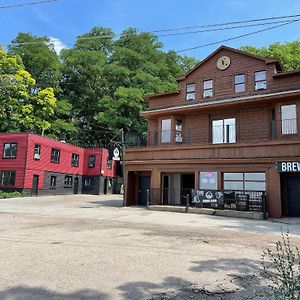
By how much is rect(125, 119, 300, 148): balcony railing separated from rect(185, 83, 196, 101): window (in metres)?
2.52

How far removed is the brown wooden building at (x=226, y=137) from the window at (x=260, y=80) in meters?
0.07

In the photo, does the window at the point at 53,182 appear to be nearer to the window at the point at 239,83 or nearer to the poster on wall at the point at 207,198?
the poster on wall at the point at 207,198

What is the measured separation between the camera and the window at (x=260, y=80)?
74.0ft

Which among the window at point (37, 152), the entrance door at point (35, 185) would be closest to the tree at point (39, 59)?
the window at point (37, 152)

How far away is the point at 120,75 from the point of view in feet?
159

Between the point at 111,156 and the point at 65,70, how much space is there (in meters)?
29.0

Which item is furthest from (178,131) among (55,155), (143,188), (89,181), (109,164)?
(109,164)

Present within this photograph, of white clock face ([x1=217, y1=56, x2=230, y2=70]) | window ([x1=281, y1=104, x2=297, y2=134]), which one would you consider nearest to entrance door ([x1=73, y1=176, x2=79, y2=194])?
white clock face ([x1=217, y1=56, x2=230, y2=70])

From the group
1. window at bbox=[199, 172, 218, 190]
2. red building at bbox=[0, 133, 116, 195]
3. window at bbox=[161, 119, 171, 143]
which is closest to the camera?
window at bbox=[199, 172, 218, 190]

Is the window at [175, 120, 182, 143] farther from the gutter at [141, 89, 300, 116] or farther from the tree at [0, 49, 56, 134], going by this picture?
the tree at [0, 49, 56, 134]

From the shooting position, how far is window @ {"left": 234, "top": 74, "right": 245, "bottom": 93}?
76.5 ft

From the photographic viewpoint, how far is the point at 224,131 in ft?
76.3

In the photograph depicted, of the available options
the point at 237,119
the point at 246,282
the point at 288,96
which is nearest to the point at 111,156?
the point at 237,119

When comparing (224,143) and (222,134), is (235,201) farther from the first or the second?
(222,134)
